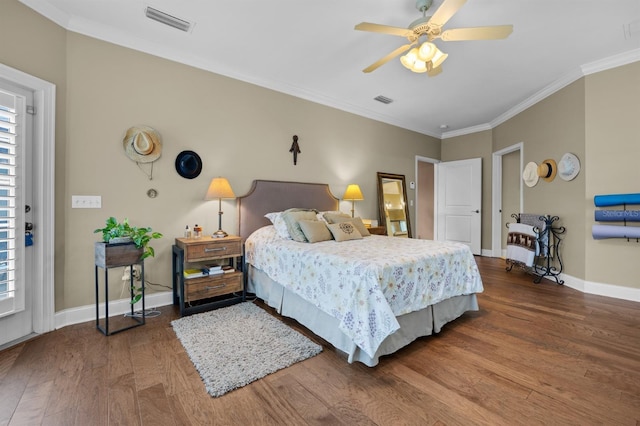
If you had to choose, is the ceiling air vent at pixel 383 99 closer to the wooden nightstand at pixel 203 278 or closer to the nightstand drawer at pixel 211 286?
the wooden nightstand at pixel 203 278

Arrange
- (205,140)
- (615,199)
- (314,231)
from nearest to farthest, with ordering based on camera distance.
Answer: (314,231)
(615,199)
(205,140)

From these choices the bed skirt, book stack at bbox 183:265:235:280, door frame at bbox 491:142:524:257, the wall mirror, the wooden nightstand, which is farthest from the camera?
door frame at bbox 491:142:524:257

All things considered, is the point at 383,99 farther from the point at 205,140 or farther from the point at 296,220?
the point at 205,140

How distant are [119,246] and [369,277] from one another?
2100 mm

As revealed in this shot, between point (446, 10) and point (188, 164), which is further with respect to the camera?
point (188, 164)

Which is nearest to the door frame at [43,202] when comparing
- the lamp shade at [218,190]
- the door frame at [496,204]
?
the lamp shade at [218,190]

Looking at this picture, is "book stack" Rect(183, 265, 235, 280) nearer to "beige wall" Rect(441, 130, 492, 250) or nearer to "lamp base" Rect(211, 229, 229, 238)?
"lamp base" Rect(211, 229, 229, 238)

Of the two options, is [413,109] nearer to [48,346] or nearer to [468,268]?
[468,268]

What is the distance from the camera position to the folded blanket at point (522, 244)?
4.03 metres

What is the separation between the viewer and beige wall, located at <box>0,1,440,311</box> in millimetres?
2514

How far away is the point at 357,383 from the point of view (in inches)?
68.7

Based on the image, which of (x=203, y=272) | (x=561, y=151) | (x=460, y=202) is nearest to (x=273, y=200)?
(x=203, y=272)

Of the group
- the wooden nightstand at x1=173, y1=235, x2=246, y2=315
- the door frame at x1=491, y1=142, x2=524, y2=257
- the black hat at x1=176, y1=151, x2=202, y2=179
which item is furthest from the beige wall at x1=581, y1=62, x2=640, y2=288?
the black hat at x1=176, y1=151, x2=202, y2=179

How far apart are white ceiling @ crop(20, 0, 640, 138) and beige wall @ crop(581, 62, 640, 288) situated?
25 centimetres
